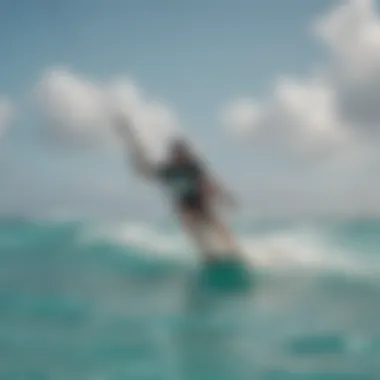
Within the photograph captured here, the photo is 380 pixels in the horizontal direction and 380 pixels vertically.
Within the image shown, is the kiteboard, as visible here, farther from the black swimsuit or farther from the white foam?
the black swimsuit

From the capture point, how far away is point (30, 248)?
4.85m

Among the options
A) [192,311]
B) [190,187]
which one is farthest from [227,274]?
[190,187]

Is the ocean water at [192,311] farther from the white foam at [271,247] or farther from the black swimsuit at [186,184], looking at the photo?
the black swimsuit at [186,184]

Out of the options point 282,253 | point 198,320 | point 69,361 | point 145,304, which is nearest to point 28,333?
point 69,361

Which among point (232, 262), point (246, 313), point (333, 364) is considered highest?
point (232, 262)

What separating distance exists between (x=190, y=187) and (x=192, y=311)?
0.72 m

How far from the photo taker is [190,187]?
4.55 meters

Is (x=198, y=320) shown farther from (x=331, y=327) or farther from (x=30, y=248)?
(x=30, y=248)

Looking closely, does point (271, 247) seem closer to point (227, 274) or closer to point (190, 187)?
point (227, 274)

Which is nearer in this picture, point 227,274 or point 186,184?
point 186,184

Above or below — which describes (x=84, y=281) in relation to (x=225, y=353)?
above

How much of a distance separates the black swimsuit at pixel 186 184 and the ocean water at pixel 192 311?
17 cm

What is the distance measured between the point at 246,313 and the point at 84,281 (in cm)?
97

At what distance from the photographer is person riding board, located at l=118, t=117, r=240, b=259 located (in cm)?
432
